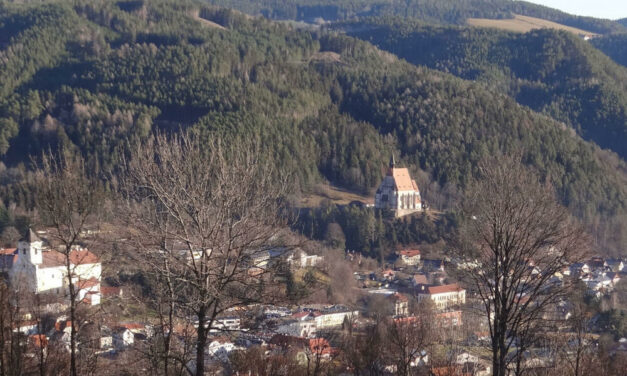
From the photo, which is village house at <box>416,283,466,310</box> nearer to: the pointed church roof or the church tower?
the church tower

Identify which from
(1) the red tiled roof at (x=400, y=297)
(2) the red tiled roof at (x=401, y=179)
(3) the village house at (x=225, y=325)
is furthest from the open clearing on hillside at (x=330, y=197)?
(3) the village house at (x=225, y=325)

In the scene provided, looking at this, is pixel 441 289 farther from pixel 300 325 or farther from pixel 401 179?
pixel 401 179

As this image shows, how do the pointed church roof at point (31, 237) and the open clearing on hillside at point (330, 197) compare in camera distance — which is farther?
the open clearing on hillside at point (330, 197)

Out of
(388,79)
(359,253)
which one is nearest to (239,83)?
(388,79)

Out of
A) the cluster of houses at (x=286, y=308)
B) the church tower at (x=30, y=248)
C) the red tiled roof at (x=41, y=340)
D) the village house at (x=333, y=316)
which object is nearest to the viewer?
the red tiled roof at (x=41, y=340)

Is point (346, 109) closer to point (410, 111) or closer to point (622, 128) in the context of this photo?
point (410, 111)

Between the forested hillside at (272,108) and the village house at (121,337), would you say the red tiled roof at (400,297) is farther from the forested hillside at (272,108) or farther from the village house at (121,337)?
the forested hillside at (272,108)
